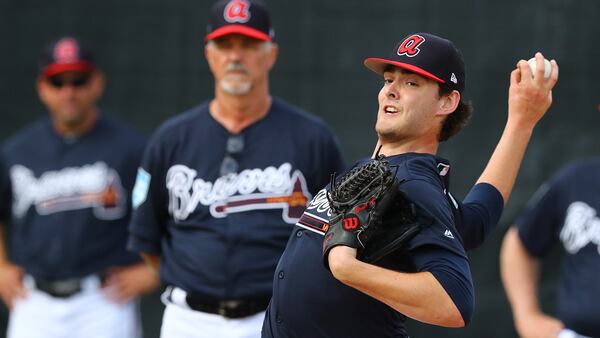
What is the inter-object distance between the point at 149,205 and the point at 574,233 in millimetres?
1845

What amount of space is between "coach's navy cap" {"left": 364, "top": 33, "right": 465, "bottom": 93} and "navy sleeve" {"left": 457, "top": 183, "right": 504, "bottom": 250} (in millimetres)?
315

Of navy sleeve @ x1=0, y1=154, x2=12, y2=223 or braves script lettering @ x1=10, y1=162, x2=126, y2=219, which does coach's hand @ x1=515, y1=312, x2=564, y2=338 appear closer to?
braves script lettering @ x1=10, y1=162, x2=126, y2=219

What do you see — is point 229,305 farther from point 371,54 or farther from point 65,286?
point 371,54

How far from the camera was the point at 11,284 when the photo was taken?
526 centimetres

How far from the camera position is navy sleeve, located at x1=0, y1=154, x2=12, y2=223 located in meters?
5.39

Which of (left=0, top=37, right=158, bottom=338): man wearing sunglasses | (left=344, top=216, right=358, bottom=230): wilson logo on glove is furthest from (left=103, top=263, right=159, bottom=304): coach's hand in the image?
(left=344, top=216, right=358, bottom=230): wilson logo on glove

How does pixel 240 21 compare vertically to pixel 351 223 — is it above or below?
above

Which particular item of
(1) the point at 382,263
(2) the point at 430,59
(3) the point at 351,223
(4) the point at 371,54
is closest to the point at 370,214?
(3) the point at 351,223

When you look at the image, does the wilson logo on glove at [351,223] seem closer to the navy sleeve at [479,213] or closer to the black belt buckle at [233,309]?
the navy sleeve at [479,213]

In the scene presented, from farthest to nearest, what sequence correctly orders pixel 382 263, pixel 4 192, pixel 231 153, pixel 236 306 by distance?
pixel 4 192
pixel 231 153
pixel 236 306
pixel 382 263

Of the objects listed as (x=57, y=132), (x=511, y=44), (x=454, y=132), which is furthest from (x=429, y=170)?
(x=57, y=132)

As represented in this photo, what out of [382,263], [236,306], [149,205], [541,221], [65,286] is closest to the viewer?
[382,263]

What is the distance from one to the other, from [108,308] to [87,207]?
51 centimetres

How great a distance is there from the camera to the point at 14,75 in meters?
5.51
